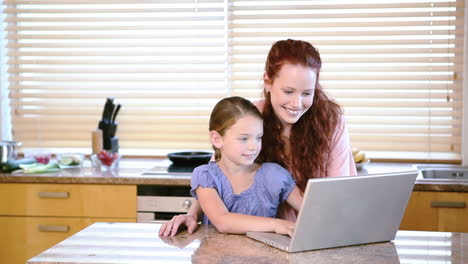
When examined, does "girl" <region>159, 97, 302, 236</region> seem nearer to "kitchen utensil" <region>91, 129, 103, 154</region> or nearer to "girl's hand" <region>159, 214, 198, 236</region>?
"girl's hand" <region>159, 214, 198, 236</region>

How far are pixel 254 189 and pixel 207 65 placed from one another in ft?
5.92

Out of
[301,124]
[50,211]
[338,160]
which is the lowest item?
[50,211]

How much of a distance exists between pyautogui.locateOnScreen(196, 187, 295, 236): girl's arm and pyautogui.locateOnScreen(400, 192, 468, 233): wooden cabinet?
1.29 meters

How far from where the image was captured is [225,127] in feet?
7.08

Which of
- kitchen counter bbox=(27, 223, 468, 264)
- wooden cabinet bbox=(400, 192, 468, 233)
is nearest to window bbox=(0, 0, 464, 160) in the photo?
wooden cabinet bbox=(400, 192, 468, 233)

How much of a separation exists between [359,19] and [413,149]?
2.48ft

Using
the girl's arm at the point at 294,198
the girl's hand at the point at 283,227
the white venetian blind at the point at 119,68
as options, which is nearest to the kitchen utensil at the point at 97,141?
the white venetian blind at the point at 119,68

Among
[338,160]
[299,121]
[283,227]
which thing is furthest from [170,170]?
[283,227]

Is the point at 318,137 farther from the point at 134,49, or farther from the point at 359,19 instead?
the point at 134,49

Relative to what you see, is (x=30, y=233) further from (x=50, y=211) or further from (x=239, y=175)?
(x=239, y=175)

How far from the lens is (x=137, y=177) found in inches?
127

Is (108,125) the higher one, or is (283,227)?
(108,125)

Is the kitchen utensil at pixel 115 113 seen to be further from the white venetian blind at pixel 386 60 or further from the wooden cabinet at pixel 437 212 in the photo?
the wooden cabinet at pixel 437 212

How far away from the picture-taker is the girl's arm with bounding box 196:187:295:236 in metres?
1.94
